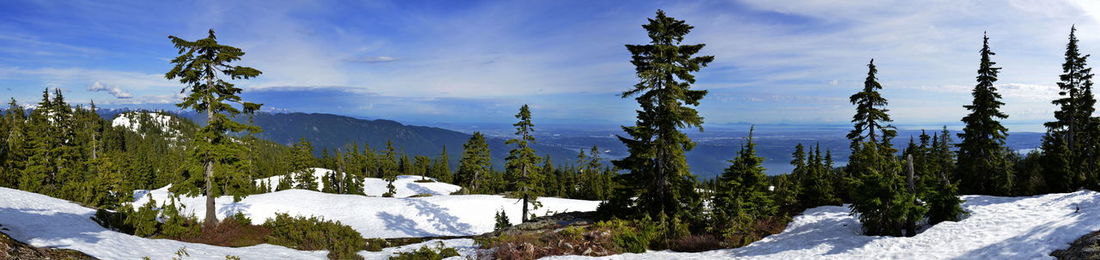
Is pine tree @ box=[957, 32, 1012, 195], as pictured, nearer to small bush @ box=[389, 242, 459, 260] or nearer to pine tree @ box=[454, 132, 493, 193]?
small bush @ box=[389, 242, 459, 260]

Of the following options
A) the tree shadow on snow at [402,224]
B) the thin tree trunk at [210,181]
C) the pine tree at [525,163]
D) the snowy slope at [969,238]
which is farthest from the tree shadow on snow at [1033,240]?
the tree shadow on snow at [402,224]

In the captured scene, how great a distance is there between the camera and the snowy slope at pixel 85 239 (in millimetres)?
12984

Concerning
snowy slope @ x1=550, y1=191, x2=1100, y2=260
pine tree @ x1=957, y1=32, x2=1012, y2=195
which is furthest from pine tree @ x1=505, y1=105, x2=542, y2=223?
pine tree @ x1=957, y1=32, x2=1012, y2=195

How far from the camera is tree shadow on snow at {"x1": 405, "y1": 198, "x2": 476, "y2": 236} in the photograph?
38.9 m

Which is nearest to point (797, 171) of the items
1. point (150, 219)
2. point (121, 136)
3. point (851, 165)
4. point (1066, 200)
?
point (851, 165)

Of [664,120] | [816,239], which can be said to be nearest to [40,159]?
[664,120]

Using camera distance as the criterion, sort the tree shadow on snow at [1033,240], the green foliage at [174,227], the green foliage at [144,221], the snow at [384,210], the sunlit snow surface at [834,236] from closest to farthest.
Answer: the tree shadow on snow at [1033,240]
the sunlit snow surface at [834,236]
the green foliage at [144,221]
the green foliage at [174,227]
the snow at [384,210]

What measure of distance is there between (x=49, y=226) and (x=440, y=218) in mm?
26075

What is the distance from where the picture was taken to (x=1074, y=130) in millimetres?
30516

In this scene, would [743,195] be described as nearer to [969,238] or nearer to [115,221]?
[969,238]

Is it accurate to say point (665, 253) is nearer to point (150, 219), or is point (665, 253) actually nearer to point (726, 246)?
point (726, 246)

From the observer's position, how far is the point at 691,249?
16.7 m

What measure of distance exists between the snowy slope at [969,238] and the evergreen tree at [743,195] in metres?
1.35

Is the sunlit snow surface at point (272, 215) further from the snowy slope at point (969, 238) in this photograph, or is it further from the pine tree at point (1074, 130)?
the pine tree at point (1074, 130)
